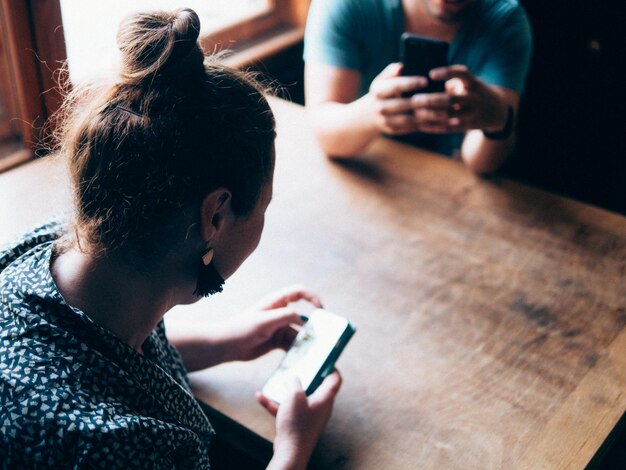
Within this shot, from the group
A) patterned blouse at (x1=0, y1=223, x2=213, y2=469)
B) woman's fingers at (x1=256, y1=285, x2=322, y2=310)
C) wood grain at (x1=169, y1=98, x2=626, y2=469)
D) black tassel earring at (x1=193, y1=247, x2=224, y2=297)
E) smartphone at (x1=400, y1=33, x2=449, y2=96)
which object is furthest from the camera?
smartphone at (x1=400, y1=33, x2=449, y2=96)

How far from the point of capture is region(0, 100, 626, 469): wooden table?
3.27 ft

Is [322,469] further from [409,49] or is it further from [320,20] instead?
[320,20]

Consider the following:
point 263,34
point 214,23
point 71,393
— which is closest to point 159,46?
point 71,393

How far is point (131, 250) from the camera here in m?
0.82

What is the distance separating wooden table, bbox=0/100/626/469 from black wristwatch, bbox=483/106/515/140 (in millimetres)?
90

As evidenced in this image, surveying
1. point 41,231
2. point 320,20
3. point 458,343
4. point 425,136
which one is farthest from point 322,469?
point 425,136

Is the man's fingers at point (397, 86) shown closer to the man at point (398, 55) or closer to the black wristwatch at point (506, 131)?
the man at point (398, 55)

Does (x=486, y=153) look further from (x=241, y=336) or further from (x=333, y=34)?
(x=241, y=336)

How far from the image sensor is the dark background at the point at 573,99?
81.9 inches

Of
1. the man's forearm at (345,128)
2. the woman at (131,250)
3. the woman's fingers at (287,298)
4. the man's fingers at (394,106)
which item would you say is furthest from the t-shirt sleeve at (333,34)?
the woman at (131,250)

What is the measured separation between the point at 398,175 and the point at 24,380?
3.06 feet

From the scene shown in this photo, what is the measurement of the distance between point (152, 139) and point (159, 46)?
0.10 meters

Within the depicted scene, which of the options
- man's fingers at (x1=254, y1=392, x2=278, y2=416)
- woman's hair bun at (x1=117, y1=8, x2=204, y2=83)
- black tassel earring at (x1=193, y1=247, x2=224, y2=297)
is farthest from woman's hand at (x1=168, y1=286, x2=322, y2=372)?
woman's hair bun at (x1=117, y1=8, x2=204, y2=83)

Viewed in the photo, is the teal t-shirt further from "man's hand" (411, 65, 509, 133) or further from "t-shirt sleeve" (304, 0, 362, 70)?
"man's hand" (411, 65, 509, 133)
